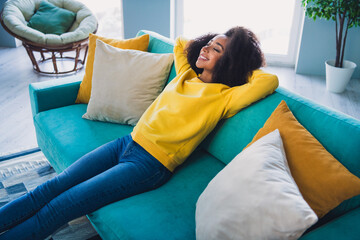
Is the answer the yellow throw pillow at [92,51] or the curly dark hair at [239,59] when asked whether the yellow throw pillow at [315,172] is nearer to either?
the curly dark hair at [239,59]

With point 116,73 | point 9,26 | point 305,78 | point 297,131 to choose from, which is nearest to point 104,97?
point 116,73

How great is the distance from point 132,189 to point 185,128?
347 millimetres

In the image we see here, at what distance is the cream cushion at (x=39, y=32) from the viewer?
3469 millimetres

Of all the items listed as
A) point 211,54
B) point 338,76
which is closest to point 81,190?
point 211,54

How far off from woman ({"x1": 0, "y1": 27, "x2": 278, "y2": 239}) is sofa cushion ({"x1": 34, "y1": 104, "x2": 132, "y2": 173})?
193 mm

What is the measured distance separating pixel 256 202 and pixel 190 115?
630 mm

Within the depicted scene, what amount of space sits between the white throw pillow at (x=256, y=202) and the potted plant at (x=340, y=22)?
2.42 m

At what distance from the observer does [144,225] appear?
1350 millimetres

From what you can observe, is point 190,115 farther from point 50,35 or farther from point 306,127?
point 50,35

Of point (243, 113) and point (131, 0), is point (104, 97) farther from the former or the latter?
point (131, 0)

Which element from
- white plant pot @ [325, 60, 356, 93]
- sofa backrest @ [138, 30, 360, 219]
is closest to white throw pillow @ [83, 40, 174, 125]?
sofa backrest @ [138, 30, 360, 219]

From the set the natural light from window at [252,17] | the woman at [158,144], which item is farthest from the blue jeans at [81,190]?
the natural light from window at [252,17]

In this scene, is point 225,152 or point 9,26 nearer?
point 225,152

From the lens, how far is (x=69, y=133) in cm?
196
